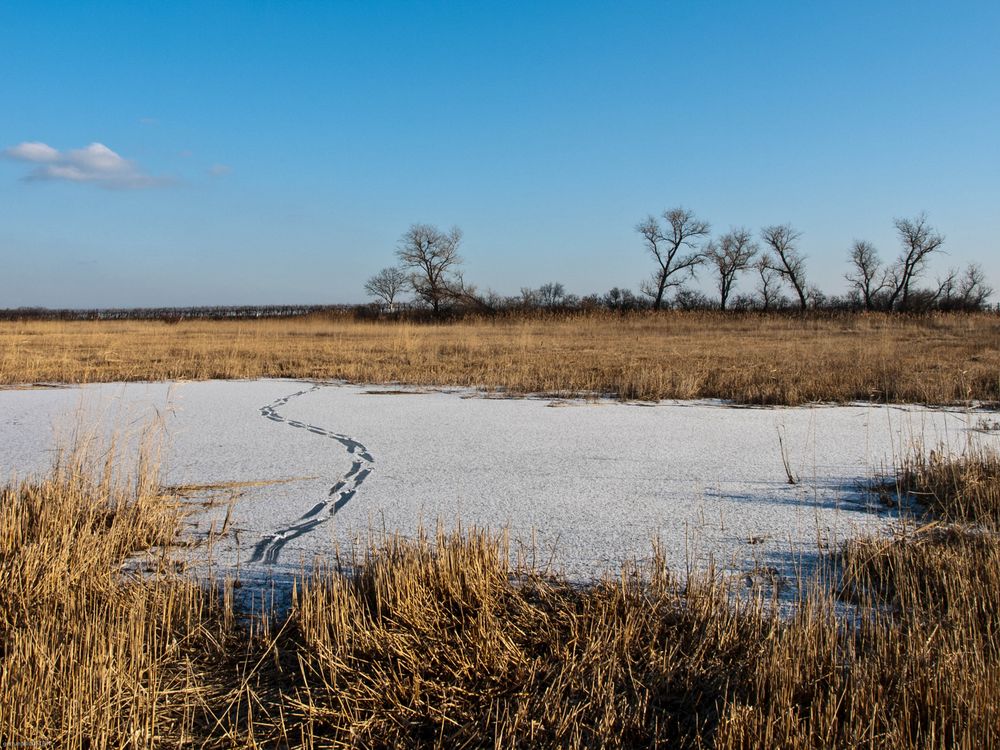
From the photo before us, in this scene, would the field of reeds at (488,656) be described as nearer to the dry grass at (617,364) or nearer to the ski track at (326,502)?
the ski track at (326,502)

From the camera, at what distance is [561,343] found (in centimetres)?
1666

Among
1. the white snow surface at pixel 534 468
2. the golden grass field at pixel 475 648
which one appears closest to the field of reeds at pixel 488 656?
the golden grass field at pixel 475 648

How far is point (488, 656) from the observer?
200cm

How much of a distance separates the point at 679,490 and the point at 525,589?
1.78m

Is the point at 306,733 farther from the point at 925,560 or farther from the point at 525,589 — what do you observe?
the point at 925,560

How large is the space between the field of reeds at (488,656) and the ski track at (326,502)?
373 millimetres

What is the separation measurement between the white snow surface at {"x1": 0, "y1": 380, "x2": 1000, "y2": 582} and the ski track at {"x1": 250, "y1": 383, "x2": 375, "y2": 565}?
0.02 m

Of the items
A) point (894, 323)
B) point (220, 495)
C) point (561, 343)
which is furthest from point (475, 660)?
point (894, 323)

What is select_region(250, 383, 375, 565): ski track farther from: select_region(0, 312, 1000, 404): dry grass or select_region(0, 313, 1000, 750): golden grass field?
select_region(0, 312, 1000, 404): dry grass

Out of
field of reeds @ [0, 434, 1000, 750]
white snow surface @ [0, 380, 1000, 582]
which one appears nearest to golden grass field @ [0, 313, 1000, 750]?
field of reeds @ [0, 434, 1000, 750]

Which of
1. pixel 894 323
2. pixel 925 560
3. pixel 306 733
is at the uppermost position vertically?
pixel 894 323

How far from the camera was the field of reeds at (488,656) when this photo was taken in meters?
1.70

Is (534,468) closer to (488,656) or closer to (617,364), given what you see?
(488,656)

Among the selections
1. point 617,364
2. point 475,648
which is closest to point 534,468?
point 475,648
